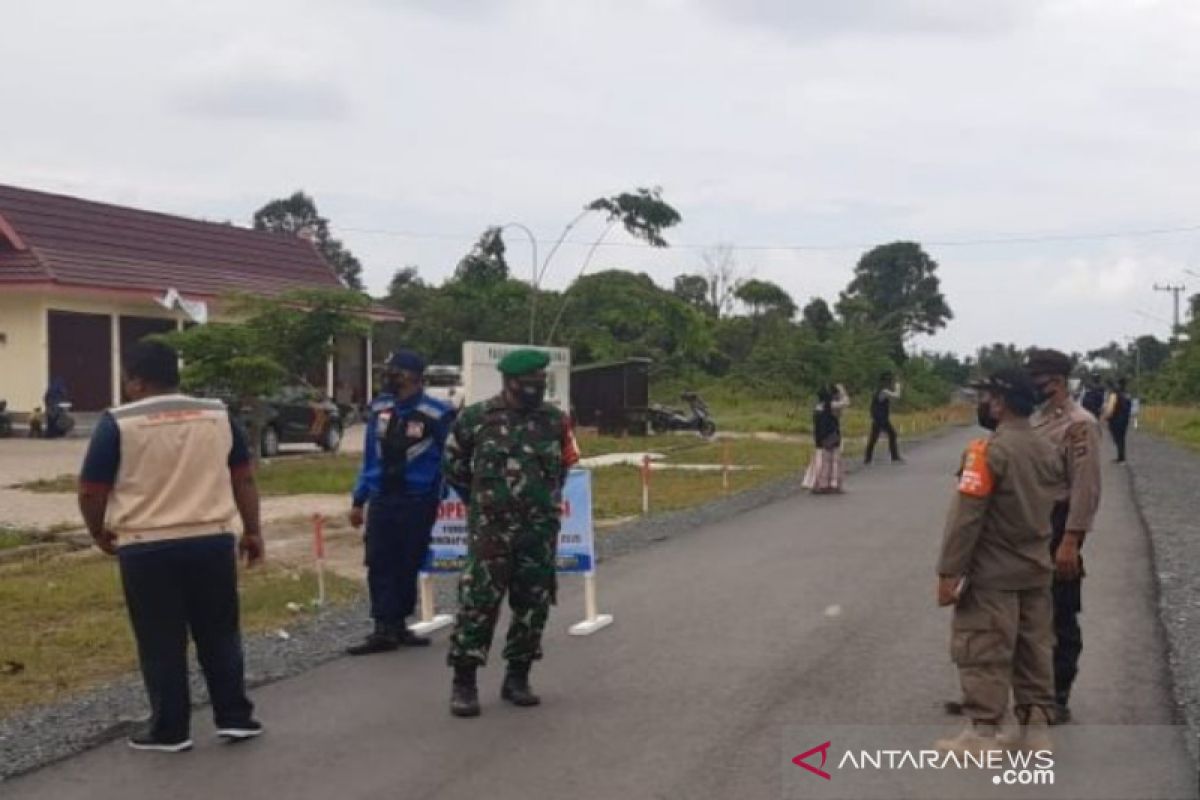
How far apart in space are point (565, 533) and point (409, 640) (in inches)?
49.3

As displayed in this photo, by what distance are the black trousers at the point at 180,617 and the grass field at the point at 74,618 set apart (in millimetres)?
1523

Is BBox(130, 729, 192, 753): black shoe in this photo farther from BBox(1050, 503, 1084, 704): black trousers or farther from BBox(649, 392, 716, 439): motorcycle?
BBox(649, 392, 716, 439): motorcycle

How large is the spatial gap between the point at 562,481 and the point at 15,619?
5296 mm

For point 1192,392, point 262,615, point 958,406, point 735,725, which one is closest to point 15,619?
point 262,615

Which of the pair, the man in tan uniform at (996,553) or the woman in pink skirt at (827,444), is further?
the woman in pink skirt at (827,444)

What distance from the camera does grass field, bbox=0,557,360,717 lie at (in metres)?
8.24

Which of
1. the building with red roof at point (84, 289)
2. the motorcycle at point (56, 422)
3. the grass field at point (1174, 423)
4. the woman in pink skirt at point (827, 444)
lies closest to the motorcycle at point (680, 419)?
the building with red roof at point (84, 289)

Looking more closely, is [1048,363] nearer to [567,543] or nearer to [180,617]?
[567,543]

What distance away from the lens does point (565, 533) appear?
917 centimetres

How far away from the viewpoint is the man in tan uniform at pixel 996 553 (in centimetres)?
577

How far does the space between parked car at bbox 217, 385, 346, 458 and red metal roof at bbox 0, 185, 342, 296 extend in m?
2.43

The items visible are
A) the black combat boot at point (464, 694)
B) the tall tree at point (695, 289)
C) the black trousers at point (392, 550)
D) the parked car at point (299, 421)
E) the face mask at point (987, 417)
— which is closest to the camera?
the face mask at point (987, 417)

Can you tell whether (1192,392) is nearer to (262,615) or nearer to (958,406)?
(958,406)

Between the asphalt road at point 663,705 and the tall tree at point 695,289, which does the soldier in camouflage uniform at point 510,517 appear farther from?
the tall tree at point 695,289
